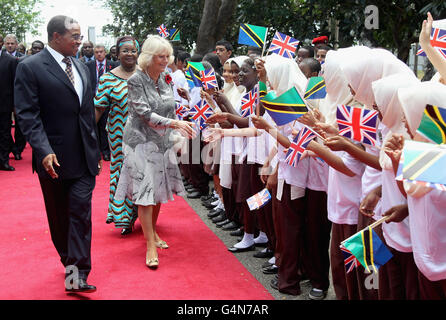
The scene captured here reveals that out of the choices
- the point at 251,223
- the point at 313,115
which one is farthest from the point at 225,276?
the point at 313,115

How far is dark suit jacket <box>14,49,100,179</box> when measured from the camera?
154 inches

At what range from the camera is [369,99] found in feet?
10.1

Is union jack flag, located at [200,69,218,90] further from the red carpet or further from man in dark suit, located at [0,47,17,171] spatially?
man in dark suit, located at [0,47,17,171]

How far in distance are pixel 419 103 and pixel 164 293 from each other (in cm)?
260

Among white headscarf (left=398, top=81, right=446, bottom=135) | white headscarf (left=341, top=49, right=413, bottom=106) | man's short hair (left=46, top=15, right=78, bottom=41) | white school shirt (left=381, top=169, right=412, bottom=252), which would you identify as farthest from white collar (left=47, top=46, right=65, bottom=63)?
white headscarf (left=398, top=81, right=446, bottom=135)

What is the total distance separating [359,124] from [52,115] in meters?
2.35

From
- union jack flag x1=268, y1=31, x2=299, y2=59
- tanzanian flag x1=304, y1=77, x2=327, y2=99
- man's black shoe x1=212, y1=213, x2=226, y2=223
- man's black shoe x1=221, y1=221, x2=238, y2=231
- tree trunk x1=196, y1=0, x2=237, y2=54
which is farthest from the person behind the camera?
tree trunk x1=196, y1=0, x2=237, y2=54

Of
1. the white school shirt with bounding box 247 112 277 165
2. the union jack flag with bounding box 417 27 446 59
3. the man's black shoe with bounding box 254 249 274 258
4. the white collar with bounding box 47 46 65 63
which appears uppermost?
the union jack flag with bounding box 417 27 446 59

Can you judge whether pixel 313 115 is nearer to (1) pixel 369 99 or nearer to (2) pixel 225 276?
(1) pixel 369 99

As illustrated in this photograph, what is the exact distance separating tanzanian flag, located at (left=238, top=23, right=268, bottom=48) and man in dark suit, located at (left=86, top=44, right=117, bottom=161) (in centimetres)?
496

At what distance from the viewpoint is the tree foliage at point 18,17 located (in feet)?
115

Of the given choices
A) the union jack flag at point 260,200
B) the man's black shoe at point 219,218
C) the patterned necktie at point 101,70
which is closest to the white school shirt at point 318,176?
the union jack flag at point 260,200

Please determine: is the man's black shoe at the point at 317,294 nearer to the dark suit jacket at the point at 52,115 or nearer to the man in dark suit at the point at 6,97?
the dark suit jacket at the point at 52,115

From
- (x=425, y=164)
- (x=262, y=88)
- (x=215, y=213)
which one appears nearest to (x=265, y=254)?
(x=215, y=213)
